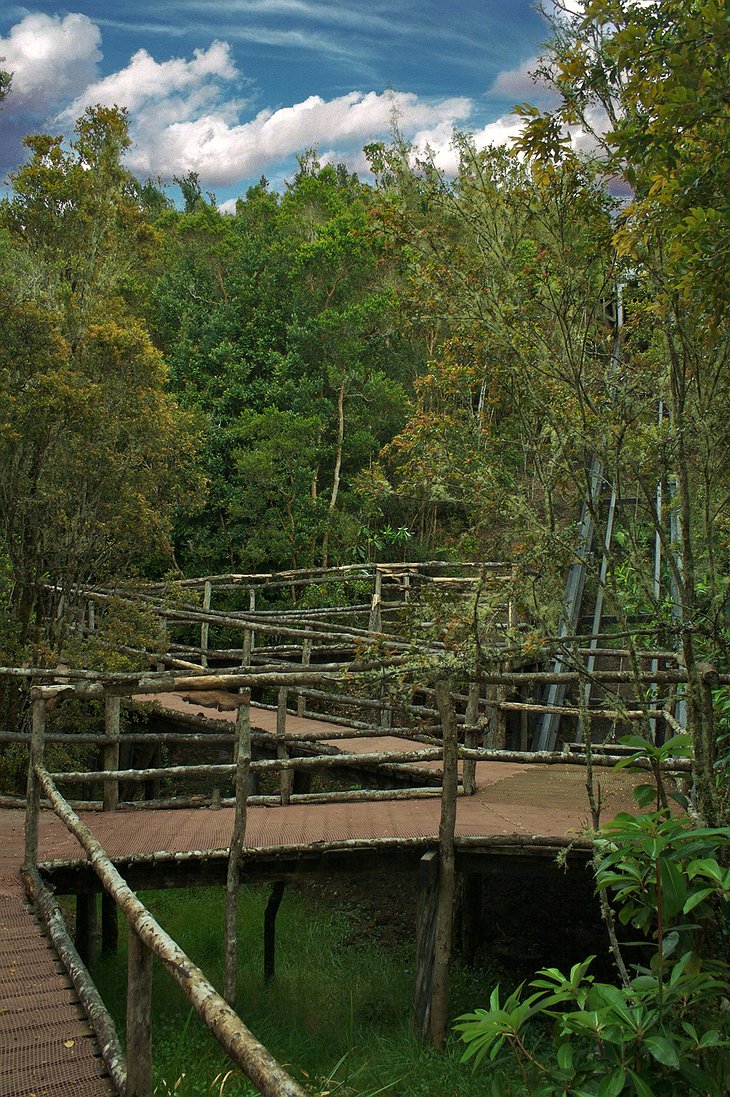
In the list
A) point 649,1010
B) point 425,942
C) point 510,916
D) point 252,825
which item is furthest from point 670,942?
point 510,916

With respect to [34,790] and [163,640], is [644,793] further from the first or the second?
[163,640]

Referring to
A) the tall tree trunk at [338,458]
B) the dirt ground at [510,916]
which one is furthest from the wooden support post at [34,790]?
the tall tree trunk at [338,458]

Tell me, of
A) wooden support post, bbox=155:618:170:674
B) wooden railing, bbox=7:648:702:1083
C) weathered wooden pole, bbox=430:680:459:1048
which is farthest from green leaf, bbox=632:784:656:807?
Result: wooden support post, bbox=155:618:170:674

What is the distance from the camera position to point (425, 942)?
5191 mm

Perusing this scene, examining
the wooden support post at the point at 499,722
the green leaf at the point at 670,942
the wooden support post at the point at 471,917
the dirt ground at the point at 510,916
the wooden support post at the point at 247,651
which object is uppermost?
the green leaf at the point at 670,942

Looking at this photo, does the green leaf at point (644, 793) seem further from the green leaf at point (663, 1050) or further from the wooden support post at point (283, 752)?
the wooden support post at point (283, 752)

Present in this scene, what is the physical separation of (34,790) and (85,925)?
1889 millimetres

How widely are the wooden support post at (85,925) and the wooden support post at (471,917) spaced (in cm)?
301

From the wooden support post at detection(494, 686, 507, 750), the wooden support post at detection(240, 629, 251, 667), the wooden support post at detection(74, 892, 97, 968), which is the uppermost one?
the wooden support post at detection(240, 629, 251, 667)

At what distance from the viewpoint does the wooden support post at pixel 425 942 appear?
16.7 ft

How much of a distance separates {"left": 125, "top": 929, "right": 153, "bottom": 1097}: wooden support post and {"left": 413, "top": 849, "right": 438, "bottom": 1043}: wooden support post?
287cm

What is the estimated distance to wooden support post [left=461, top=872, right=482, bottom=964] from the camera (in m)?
7.21

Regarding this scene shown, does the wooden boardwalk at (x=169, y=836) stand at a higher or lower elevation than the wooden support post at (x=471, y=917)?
higher

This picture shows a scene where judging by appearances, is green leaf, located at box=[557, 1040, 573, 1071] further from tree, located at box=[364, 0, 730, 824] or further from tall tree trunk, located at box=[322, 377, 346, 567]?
tall tree trunk, located at box=[322, 377, 346, 567]
